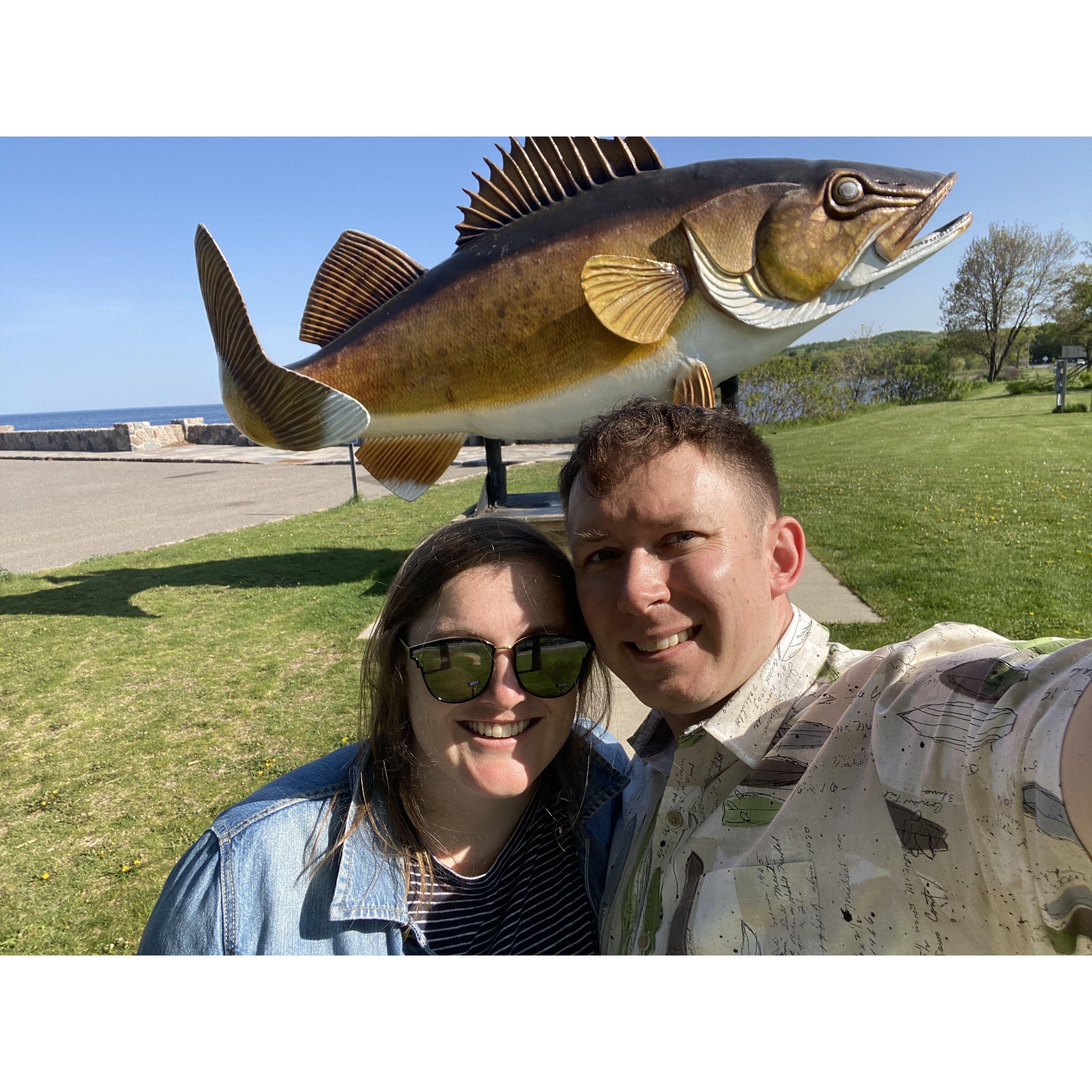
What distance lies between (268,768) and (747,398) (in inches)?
635

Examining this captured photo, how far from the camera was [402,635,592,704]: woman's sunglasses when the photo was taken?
130 cm

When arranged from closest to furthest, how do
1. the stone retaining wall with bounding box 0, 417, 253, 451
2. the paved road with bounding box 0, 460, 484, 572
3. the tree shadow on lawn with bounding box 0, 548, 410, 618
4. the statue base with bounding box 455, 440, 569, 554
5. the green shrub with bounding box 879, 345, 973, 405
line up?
the statue base with bounding box 455, 440, 569, 554, the tree shadow on lawn with bounding box 0, 548, 410, 618, the paved road with bounding box 0, 460, 484, 572, the green shrub with bounding box 879, 345, 973, 405, the stone retaining wall with bounding box 0, 417, 253, 451

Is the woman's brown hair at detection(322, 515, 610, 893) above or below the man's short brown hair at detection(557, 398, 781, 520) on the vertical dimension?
below

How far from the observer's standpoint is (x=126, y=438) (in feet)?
82.9

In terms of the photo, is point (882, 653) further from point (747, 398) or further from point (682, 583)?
point (747, 398)

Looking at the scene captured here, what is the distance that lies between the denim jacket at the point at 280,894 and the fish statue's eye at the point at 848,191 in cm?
280

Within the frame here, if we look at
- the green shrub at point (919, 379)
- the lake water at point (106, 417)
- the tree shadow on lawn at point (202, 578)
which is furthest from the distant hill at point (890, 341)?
the lake water at point (106, 417)

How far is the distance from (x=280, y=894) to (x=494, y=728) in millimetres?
436

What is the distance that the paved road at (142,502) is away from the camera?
10.2 meters

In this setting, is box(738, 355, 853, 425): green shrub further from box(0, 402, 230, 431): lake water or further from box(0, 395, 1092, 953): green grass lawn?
box(0, 402, 230, 431): lake water

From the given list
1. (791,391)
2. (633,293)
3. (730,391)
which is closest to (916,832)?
(633,293)

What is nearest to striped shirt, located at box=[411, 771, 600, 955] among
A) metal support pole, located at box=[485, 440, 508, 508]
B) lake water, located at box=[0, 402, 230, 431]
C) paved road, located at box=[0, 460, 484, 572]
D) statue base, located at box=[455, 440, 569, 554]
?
statue base, located at box=[455, 440, 569, 554]

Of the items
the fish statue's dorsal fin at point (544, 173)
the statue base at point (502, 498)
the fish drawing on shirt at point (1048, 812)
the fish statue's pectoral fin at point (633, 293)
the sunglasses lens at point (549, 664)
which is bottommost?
the fish drawing on shirt at point (1048, 812)

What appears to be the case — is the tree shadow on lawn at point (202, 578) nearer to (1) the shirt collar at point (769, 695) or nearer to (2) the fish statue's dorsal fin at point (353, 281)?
(2) the fish statue's dorsal fin at point (353, 281)
